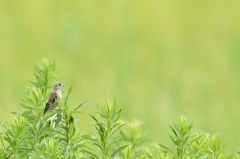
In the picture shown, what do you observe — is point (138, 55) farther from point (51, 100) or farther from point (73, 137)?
point (73, 137)

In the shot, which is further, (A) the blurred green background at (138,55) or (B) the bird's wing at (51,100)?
(A) the blurred green background at (138,55)

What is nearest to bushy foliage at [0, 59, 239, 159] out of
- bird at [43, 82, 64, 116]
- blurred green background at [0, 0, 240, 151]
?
bird at [43, 82, 64, 116]

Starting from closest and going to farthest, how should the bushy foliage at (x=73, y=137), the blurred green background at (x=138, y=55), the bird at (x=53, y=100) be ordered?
the bushy foliage at (x=73, y=137) < the bird at (x=53, y=100) < the blurred green background at (x=138, y=55)

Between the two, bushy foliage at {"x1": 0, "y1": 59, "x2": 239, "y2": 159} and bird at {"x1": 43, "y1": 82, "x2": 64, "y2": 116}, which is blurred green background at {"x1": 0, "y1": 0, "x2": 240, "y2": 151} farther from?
bushy foliage at {"x1": 0, "y1": 59, "x2": 239, "y2": 159}

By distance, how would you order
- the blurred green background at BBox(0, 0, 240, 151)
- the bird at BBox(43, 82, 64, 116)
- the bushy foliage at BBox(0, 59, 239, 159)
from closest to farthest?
the bushy foliage at BBox(0, 59, 239, 159) < the bird at BBox(43, 82, 64, 116) < the blurred green background at BBox(0, 0, 240, 151)

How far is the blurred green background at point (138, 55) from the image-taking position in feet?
31.9

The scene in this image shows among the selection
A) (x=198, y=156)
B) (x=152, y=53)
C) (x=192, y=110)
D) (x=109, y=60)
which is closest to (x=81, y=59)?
(x=109, y=60)

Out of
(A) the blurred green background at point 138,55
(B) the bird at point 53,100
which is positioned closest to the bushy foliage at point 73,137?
(B) the bird at point 53,100

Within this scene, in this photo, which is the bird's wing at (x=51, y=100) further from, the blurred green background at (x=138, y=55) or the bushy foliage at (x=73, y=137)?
the blurred green background at (x=138, y=55)

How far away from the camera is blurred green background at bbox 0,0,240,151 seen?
31.9ft

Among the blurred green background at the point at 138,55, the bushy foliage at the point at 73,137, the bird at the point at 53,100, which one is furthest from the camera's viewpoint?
the blurred green background at the point at 138,55

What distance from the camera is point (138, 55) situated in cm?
1109

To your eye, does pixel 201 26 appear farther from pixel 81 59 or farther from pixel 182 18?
pixel 81 59

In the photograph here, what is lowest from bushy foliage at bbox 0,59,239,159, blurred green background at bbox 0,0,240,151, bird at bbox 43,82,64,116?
bushy foliage at bbox 0,59,239,159
